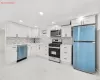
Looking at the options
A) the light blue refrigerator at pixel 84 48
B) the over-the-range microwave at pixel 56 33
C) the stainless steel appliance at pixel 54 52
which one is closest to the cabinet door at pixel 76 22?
the light blue refrigerator at pixel 84 48

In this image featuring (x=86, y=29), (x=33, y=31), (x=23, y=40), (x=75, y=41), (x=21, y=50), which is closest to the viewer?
(x=86, y=29)

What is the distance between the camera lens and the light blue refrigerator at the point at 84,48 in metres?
2.72

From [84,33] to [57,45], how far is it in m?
1.70

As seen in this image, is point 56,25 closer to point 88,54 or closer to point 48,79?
point 88,54

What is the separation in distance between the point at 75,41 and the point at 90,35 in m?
0.62

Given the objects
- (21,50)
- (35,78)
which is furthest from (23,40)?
(35,78)

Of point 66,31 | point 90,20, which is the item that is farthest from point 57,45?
point 90,20

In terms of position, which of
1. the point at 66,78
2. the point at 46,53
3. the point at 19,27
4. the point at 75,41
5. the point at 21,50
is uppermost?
the point at 19,27

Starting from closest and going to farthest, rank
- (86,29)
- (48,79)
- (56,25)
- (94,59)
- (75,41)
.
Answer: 1. (48,79)
2. (94,59)
3. (86,29)
4. (75,41)
5. (56,25)

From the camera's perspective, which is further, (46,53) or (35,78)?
(46,53)

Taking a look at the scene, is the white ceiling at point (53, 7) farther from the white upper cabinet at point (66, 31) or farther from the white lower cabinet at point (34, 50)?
the white lower cabinet at point (34, 50)

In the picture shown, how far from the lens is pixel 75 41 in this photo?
3.17m

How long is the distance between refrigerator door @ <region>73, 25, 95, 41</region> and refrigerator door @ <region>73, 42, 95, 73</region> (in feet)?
0.66

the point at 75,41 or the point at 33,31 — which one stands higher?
the point at 33,31
